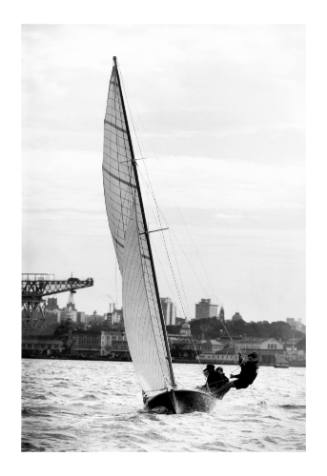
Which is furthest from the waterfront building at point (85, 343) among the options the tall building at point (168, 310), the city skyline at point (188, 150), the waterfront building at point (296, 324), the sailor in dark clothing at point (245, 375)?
the waterfront building at point (296, 324)

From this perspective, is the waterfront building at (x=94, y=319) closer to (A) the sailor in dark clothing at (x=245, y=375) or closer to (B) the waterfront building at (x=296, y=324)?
(A) the sailor in dark clothing at (x=245, y=375)

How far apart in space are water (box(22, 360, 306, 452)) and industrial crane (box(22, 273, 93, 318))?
1.75ft

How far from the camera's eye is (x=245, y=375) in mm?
11719

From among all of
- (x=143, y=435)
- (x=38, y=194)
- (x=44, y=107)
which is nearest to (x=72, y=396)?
(x=143, y=435)

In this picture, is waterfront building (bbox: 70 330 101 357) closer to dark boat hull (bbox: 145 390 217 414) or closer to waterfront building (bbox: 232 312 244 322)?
dark boat hull (bbox: 145 390 217 414)

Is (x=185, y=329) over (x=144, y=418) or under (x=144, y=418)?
over

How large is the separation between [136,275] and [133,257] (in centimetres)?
17

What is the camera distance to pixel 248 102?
38.1 ft

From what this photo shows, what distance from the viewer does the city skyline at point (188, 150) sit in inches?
452

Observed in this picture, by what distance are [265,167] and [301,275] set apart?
108 centimetres

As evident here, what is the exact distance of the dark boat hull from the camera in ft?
37.0

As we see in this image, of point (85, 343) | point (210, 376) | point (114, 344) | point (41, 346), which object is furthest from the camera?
point (114, 344)

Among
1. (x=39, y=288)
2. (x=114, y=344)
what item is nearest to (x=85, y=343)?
(x=114, y=344)

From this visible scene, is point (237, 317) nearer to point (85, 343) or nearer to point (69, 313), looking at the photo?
point (85, 343)
